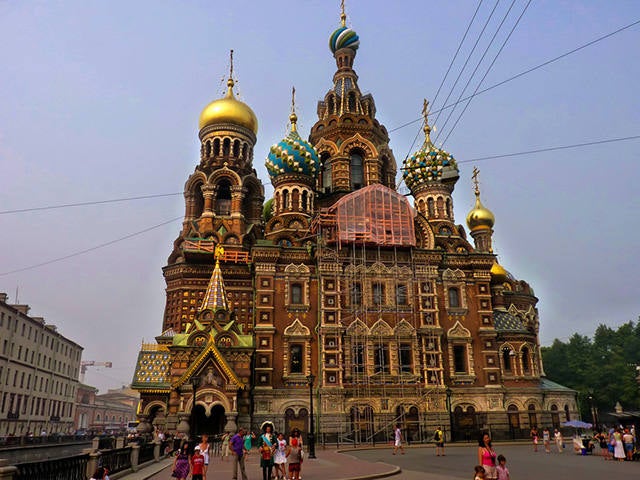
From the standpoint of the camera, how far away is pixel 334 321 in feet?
104

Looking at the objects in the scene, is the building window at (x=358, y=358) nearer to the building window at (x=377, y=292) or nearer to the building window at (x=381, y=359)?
the building window at (x=381, y=359)

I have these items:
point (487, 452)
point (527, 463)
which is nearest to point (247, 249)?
point (527, 463)

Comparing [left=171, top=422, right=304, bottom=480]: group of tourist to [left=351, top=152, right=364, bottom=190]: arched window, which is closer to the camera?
[left=171, top=422, right=304, bottom=480]: group of tourist

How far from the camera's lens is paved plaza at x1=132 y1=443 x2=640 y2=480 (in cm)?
1465

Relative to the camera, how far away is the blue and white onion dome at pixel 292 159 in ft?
121

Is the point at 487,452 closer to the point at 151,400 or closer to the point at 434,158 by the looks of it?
the point at 151,400

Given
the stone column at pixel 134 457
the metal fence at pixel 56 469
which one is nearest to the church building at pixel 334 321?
the stone column at pixel 134 457

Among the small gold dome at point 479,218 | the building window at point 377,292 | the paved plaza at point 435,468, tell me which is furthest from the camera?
the small gold dome at point 479,218

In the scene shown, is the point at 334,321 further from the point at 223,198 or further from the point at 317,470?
the point at 317,470

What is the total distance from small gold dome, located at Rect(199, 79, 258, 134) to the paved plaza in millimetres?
25997

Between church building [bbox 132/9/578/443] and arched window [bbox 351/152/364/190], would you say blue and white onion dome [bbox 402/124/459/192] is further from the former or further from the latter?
arched window [bbox 351/152/364/190]

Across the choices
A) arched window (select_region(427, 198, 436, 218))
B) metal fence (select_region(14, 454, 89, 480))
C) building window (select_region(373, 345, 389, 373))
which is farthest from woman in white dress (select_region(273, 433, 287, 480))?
arched window (select_region(427, 198, 436, 218))

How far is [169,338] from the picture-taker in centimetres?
3419

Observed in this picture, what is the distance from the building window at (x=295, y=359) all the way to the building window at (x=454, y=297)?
31.7 ft
